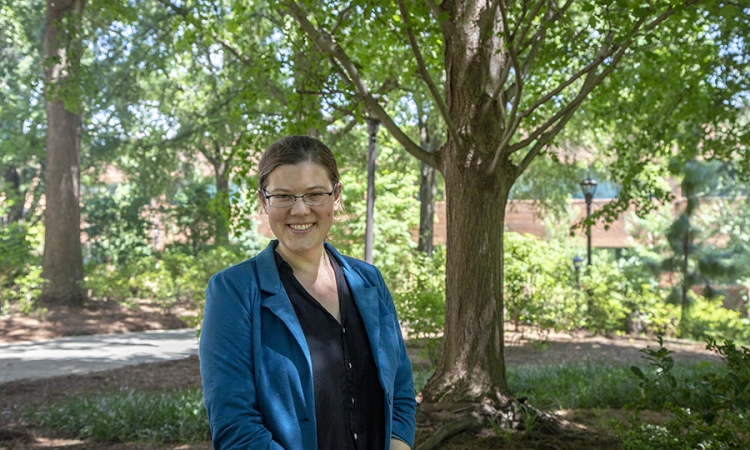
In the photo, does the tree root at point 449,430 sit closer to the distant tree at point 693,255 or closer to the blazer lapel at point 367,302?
the blazer lapel at point 367,302

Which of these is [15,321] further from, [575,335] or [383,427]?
[383,427]

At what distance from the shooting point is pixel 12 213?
27.2 metres

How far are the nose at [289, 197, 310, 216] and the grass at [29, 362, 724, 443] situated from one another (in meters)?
4.46

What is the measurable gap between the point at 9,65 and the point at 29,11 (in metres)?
5.11

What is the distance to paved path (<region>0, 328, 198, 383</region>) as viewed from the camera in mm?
10828

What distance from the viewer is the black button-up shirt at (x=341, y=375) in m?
2.30

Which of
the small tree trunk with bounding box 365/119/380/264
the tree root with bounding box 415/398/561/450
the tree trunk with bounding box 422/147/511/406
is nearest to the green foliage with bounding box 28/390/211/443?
the tree root with bounding box 415/398/561/450

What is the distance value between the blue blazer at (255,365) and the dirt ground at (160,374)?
139 inches

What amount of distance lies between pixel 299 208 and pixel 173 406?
5.40 m

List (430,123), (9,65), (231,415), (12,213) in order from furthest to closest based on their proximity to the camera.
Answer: (12,213) < (9,65) < (430,123) < (231,415)

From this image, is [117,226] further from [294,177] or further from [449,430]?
[294,177]

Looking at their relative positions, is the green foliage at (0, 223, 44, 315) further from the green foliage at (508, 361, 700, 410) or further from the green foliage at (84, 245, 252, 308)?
the green foliage at (508, 361, 700, 410)

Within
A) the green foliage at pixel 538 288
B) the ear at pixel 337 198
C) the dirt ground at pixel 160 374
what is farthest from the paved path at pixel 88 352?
the ear at pixel 337 198

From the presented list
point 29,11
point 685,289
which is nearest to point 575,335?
point 685,289
